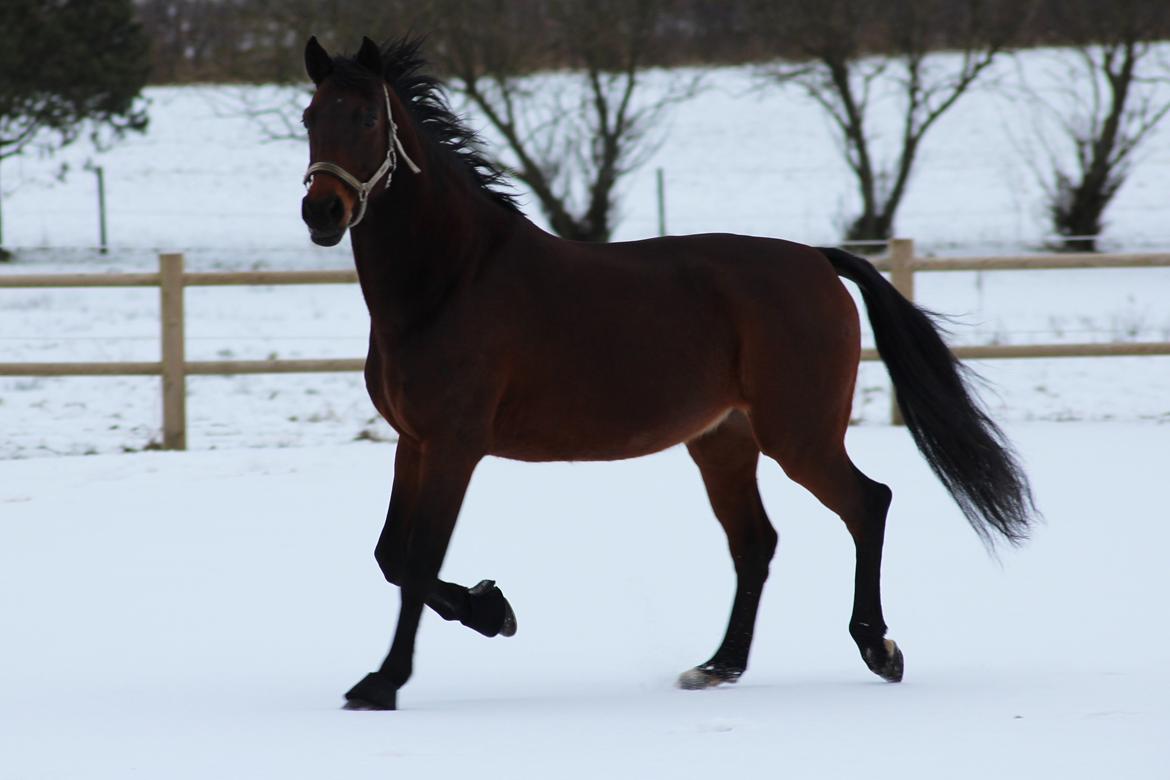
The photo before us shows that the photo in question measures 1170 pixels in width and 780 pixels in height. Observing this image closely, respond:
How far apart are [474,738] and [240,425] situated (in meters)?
6.00

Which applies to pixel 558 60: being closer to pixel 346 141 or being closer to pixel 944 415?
pixel 944 415

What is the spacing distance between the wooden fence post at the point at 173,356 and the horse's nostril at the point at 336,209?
4.91m

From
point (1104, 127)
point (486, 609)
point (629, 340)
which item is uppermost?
point (1104, 127)

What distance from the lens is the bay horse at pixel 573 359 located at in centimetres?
349

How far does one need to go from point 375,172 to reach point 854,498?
5.30 ft

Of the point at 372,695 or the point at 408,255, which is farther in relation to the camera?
the point at 408,255

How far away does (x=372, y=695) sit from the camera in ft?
11.1

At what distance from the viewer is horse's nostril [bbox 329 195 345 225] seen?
3299 millimetres

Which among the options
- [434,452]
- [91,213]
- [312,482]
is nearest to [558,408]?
[434,452]

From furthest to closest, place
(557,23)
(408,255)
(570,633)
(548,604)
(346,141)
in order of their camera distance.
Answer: (557,23) → (548,604) → (570,633) → (408,255) → (346,141)

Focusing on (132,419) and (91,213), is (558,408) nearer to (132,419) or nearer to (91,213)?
(132,419)

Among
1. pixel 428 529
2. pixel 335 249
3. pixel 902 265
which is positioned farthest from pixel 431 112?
pixel 335 249

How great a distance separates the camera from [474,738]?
3059 mm

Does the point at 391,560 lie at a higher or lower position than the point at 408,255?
lower
